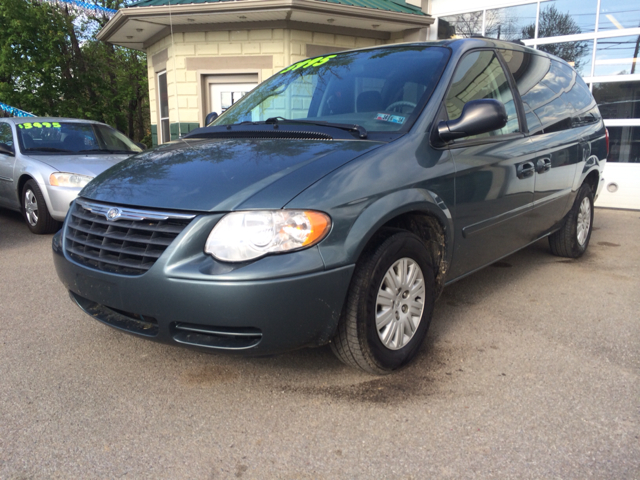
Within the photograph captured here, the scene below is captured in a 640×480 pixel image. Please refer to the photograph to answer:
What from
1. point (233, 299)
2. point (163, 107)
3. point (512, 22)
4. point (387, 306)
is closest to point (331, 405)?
point (387, 306)

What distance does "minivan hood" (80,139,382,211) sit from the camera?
231cm

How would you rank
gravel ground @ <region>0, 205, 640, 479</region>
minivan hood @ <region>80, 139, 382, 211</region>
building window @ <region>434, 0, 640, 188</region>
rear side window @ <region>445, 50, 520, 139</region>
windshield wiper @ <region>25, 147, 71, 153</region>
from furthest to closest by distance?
building window @ <region>434, 0, 640, 188</region> → windshield wiper @ <region>25, 147, 71, 153</region> → rear side window @ <region>445, 50, 520, 139</region> → minivan hood @ <region>80, 139, 382, 211</region> → gravel ground @ <region>0, 205, 640, 479</region>

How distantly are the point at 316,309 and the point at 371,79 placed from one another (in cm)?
171

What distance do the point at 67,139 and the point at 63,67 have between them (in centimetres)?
1470

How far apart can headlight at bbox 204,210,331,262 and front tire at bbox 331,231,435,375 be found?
1.18 ft

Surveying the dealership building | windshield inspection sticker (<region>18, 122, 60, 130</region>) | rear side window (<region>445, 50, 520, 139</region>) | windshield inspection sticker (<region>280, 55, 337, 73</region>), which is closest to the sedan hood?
windshield inspection sticker (<region>18, 122, 60, 130</region>)

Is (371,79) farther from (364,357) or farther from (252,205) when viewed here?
(364,357)

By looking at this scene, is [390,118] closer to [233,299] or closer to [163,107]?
[233,299]

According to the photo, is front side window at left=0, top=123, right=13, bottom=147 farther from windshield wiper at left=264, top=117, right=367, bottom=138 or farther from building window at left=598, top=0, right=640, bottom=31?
building window at left=598, top=0, right=640, bottom=31

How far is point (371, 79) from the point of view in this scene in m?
3.34

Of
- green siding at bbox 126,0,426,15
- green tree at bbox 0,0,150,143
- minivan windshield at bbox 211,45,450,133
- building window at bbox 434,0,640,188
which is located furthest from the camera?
green tree at bbox 0,0,150,143

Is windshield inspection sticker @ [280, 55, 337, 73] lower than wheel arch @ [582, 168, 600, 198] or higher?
higher

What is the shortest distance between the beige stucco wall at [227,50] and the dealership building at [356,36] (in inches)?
0.7

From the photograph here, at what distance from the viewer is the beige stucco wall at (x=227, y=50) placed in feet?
32.9
